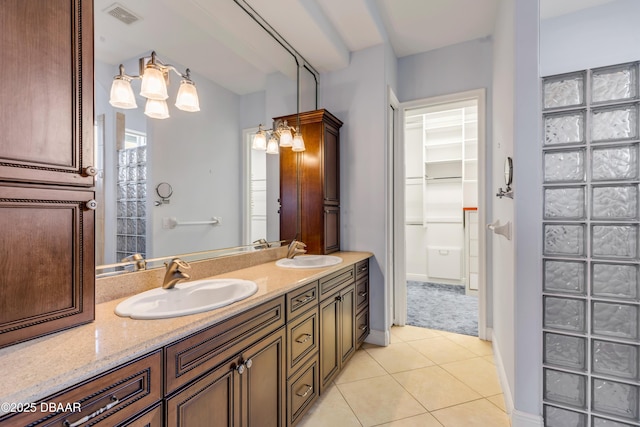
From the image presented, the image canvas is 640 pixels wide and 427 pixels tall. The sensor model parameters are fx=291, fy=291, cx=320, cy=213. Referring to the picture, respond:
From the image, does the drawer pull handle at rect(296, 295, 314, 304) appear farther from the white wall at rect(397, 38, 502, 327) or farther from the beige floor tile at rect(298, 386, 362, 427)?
the white wall at rect(397, 38, 502, 327)

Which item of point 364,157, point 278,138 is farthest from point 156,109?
point 364,157

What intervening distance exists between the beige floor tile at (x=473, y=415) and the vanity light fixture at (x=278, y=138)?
206 centimetres

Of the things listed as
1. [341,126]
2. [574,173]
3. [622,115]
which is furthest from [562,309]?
[341,126]

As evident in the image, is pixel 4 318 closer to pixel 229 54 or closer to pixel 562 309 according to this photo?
pixel 229 54

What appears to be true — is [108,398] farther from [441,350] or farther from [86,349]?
[441,350]

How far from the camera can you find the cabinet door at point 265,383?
1.19 metres

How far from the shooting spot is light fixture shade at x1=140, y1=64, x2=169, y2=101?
129 cm

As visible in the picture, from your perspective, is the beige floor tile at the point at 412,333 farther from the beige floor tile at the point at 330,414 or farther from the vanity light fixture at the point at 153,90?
the vanity light fixture at the point at 153,90

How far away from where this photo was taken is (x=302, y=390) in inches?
62.8

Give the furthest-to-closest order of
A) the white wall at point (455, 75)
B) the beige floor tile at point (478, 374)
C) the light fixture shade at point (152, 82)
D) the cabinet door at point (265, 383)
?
the white wall at point (455, 75) < the beige floor tile at point (478, 374) < the light fixture shade at point (152, 82) < the cabinet door at point (265, 383)

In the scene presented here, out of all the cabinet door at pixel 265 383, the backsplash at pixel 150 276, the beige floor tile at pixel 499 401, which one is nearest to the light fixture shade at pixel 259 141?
the backsplash at pixel 150 276

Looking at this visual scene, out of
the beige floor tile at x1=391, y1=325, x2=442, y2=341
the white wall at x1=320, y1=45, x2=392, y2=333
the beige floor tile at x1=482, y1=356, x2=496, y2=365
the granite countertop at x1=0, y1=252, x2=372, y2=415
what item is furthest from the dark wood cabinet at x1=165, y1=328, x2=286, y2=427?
the beige floor tile at x1=482, y1=356, x2=496, y2=365

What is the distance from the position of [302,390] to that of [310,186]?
1.57 meters

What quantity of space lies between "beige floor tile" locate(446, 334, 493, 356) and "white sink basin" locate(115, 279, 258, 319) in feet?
7.29
